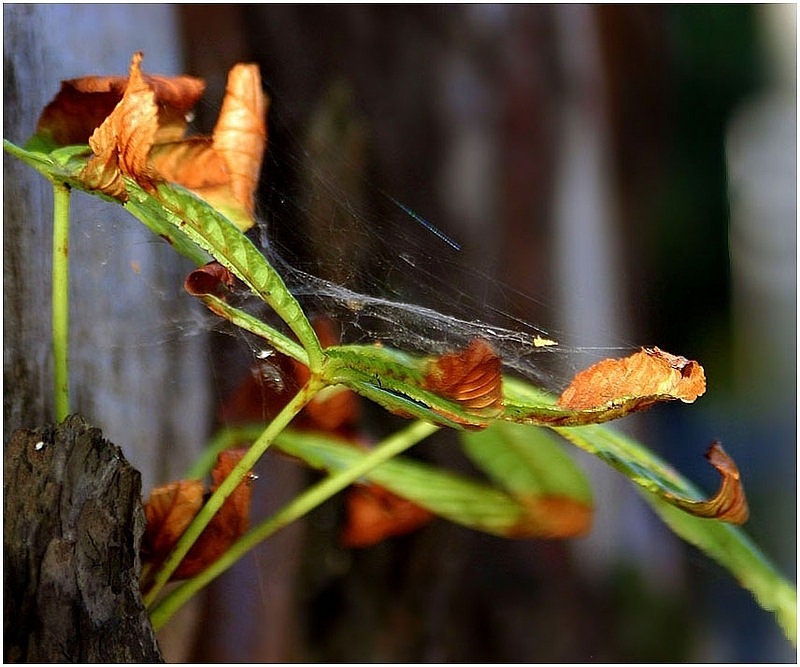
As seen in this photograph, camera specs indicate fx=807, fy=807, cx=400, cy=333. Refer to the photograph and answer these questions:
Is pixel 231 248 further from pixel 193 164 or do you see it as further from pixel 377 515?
pixel 377 515

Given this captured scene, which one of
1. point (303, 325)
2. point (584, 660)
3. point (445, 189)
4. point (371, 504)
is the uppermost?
point (445, 189)

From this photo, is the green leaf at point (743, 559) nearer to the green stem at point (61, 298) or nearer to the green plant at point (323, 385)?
the green plant at point (323, 385)

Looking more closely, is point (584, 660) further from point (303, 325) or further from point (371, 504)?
→ point (303, 325)

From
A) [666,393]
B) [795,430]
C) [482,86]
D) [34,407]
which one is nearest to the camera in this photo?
[666,393]

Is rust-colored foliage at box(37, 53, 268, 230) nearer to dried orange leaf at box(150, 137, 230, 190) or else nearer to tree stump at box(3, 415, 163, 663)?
dried orange leaf at box(150, 137, 230, 190)

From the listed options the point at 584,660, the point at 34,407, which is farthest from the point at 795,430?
the point at 34,407

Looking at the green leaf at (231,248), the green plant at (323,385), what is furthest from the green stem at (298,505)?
the green leaf at (231,248)

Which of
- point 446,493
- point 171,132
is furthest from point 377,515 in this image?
point 171,132
